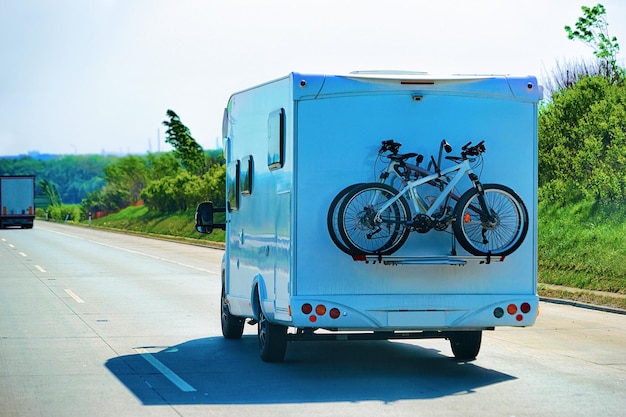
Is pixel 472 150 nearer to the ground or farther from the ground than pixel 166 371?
farther from the ground

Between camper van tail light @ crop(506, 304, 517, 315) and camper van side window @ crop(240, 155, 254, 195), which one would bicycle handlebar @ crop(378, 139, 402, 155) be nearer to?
camper van tail light @ crop(506, 304, 517, 315)

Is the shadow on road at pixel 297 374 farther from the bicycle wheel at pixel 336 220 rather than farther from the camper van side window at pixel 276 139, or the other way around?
the camper van side window at pixel 276 139

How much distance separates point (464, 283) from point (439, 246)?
1.46 feet

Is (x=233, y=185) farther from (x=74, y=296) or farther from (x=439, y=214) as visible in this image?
(x=74, y=296)

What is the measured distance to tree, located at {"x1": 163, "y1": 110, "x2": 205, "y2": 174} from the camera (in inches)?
2886

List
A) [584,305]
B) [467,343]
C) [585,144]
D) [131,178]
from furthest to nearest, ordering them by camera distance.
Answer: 1. [131,178]
2. [585,144]
3. [584,305]
4. [467,343]

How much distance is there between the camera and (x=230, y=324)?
585 inches

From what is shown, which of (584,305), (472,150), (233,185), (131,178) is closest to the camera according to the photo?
(472,150)

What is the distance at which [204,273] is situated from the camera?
29.8 metres

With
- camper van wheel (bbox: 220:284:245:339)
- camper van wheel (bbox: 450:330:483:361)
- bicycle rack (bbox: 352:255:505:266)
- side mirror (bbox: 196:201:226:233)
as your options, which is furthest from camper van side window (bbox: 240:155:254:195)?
camper van wheel (bbox: 450:330:483:361)

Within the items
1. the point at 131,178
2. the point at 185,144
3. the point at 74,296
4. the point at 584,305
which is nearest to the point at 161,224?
the point at 185,144

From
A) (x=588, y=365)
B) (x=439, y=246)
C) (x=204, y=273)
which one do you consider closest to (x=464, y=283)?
(x=439, y=246)

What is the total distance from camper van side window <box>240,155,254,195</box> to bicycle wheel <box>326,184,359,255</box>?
7.21ft

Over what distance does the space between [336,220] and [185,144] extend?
63447mm
